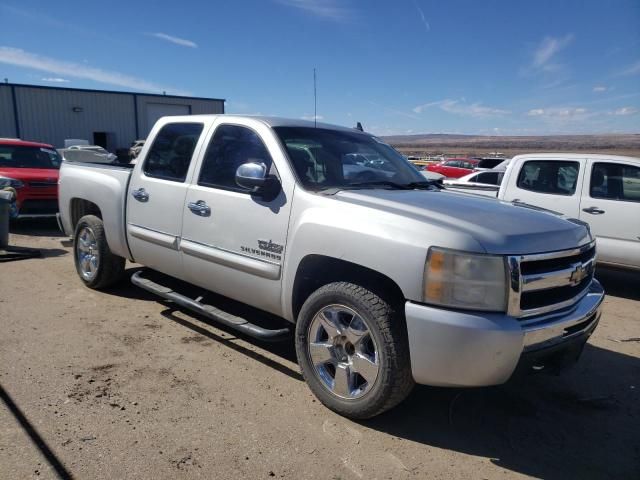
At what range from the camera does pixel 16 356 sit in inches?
153

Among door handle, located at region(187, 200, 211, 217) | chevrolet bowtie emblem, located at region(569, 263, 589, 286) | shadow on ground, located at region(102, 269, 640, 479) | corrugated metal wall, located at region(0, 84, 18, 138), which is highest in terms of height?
corrugated metal wall, located at region(0, 84, 18, 138)

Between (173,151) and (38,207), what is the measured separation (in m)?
6.15

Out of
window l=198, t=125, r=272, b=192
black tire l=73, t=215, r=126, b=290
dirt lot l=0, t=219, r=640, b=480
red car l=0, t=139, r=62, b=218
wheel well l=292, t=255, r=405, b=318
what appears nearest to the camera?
dirt lot l=0, t=219, r=640, b=480

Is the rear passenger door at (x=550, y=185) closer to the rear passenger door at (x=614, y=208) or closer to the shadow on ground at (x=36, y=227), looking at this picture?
the rear passenger door at (x=614, y=208)

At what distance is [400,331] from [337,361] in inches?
21.5

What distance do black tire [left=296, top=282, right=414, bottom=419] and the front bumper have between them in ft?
0.36

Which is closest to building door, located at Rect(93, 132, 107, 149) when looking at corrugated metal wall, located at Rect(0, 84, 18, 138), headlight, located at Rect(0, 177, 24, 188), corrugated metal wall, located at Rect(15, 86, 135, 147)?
corrugated metal wall, located at Rect(15, 86, 135, 147)

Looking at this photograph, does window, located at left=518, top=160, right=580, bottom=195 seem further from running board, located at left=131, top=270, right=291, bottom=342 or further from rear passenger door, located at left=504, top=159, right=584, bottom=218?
running board, located at left=131, top=270, right=291, bottom=342

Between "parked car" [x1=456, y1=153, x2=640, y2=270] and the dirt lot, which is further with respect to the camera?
"parked car" [x1=456, y1=153, x2=640, y2=270]

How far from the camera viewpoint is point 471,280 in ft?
8.70

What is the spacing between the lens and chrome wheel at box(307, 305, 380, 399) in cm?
306

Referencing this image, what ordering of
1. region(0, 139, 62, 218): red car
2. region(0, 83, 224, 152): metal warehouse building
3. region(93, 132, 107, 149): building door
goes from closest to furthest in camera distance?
region(0, 139, 62, 218): red car < region(0, 83, 224, 152): metal warehouse building < region(93, 132, 107, 149): building door

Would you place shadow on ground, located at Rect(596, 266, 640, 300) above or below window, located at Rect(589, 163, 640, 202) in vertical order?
below

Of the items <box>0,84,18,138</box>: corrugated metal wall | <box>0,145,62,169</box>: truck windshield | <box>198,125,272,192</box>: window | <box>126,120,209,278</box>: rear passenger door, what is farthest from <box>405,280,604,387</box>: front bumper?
<box>0,84,18,138</box>: corrugated metal wall
